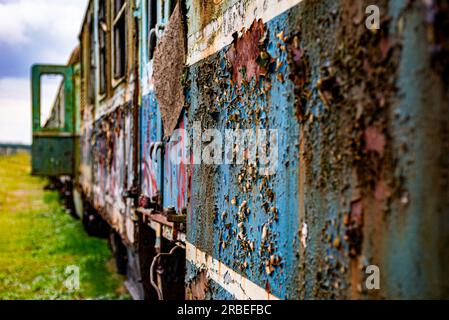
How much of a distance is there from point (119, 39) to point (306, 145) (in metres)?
5.49

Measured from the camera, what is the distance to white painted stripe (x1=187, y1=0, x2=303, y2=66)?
1855mm

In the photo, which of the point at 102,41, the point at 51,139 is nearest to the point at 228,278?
the point at 102,41

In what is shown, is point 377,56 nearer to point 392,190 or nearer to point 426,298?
point 392,190

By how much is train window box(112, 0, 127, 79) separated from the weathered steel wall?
426 cm

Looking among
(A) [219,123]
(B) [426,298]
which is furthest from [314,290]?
(A) [219,123]

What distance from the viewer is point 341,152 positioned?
139 centimetres

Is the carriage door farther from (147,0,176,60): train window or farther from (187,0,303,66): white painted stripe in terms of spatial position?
(187,0,303,66): white painted stripe

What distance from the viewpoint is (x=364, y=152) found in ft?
4.20

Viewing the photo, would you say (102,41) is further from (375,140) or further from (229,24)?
(375,140)

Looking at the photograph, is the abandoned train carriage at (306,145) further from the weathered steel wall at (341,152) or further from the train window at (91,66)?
the train window at (91,66)

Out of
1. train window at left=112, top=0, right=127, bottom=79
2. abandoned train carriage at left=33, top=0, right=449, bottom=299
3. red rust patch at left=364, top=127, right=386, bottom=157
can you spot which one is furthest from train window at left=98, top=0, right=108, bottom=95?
red rust patch at left=364, top=127, right=386, bottom=157

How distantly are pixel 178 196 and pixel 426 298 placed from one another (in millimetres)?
2599

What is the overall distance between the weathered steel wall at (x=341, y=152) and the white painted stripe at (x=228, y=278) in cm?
2

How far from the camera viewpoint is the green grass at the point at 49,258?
7.04 metres
